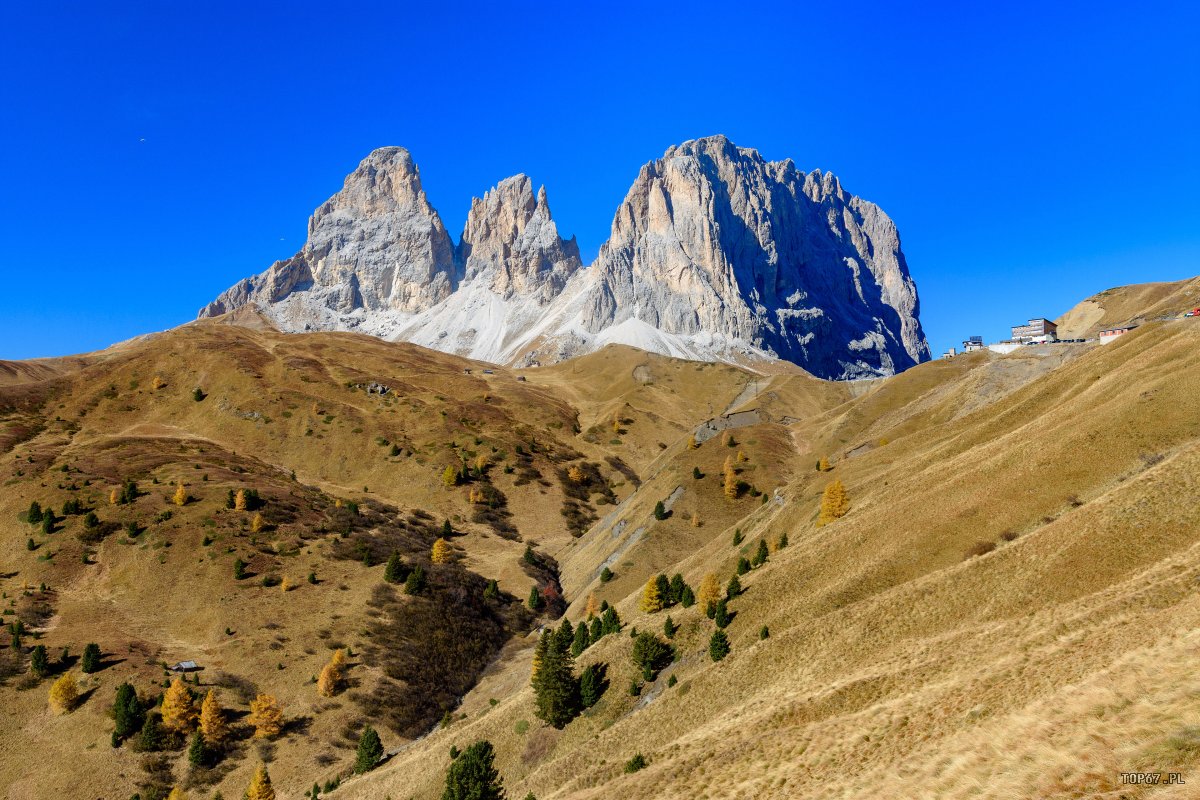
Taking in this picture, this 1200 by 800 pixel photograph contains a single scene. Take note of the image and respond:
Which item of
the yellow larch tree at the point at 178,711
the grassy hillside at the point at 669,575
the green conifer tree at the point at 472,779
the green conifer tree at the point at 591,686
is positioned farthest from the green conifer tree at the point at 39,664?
the green conifer tree at the point at 591,686

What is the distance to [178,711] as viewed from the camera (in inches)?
2414

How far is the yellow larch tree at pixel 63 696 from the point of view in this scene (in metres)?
61.3

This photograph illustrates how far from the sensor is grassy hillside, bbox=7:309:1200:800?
29594mm

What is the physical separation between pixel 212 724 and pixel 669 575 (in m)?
47.8

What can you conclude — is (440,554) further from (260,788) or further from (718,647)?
(718,647)

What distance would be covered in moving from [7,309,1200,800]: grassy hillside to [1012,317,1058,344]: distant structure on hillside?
978 inches

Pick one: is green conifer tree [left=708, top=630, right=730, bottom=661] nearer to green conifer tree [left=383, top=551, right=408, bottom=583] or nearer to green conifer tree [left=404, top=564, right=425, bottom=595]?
green conifer tree [left=404, top=564, right=425, bottom=595]

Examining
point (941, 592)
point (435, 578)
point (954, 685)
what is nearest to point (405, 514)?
point (435, 578)

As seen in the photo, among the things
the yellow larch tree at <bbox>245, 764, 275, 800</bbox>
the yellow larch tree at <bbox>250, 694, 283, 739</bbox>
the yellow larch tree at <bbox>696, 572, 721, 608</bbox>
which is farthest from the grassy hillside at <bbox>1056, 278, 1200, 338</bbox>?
the yellow larch tree at <bbox>245, 764, 275, 800</bbox>

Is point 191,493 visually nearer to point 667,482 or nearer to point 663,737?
point 667,482

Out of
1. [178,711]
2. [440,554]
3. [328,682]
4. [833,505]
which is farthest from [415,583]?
[833,505]

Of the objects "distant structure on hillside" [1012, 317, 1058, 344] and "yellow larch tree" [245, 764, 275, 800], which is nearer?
"yellow larch tree" [245, 764, 275, 800]

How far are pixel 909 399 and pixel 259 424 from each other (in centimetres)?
13370

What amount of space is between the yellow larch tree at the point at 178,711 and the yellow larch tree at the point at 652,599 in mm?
41829
